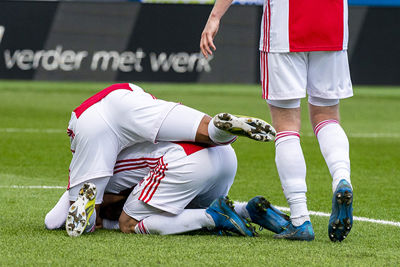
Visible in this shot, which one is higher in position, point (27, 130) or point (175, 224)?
point (175, 224)

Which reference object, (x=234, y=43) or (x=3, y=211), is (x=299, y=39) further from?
(x=234, y=43)

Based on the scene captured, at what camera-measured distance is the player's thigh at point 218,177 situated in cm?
416

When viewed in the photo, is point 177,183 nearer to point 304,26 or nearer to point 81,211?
point 81,211

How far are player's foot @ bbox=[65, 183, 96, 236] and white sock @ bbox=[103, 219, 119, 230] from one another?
415 millimetres

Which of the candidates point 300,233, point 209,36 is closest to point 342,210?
point 300,233

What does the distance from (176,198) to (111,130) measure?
1.53ft

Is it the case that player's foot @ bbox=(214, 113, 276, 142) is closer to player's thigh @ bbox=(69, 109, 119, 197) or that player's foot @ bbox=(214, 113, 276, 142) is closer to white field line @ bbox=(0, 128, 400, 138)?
player's thigh @ bbox=(69, 109, 119, 197)

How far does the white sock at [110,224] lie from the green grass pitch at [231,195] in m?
0.14

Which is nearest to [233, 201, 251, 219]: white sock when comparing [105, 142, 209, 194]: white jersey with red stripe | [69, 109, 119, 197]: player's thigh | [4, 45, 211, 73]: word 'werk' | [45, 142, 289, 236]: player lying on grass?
[45, 142, 289, 236]: player lying on grass

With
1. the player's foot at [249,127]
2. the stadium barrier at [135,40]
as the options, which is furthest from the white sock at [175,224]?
the stadium barrier at [135,40]

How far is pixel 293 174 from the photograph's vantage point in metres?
3.99

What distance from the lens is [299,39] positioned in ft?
13.2

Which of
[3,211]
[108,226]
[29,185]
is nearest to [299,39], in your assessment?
[108,226]

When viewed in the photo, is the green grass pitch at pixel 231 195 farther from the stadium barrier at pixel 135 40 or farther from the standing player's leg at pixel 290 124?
the stadium barrier at pixel 135 40
